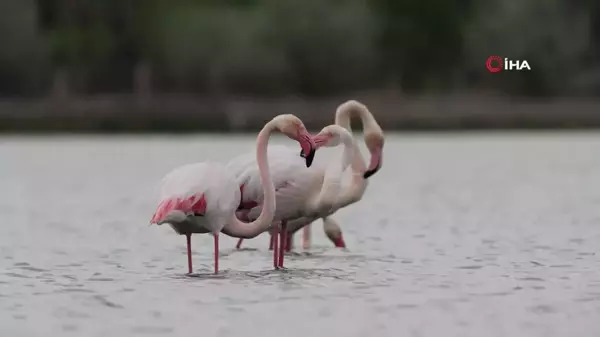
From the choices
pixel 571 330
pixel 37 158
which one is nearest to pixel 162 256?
pixel 571 330

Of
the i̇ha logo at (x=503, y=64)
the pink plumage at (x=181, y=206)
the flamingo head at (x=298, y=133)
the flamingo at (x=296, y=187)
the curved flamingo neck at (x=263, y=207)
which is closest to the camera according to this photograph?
the pink plumage at (x=181, y=206)

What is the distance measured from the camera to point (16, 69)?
53406mm

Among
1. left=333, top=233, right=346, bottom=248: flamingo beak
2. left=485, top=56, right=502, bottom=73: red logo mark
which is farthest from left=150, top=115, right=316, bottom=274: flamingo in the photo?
left=485, top=56, right=502, bottom=73: red logo mark

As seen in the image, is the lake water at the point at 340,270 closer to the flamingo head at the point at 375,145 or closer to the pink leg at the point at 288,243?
the pink leg at the point at 288,243

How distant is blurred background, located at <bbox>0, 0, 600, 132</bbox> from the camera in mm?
49222

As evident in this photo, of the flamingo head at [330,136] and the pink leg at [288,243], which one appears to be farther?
the pink leg at [288,243]

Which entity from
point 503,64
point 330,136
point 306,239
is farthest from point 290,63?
point 330,136

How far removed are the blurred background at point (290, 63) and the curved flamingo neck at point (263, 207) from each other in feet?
116

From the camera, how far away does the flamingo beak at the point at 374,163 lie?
42.0 ft

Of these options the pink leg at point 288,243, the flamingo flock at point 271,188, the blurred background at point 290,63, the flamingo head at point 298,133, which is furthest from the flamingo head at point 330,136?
the blurred background at point 290,63

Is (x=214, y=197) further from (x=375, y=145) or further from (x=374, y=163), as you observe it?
(x=375, y=145)

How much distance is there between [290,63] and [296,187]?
42950 millimetres

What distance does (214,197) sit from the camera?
10711mm

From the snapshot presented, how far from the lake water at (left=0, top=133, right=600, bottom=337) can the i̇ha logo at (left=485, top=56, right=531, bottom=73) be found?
2522 cm
